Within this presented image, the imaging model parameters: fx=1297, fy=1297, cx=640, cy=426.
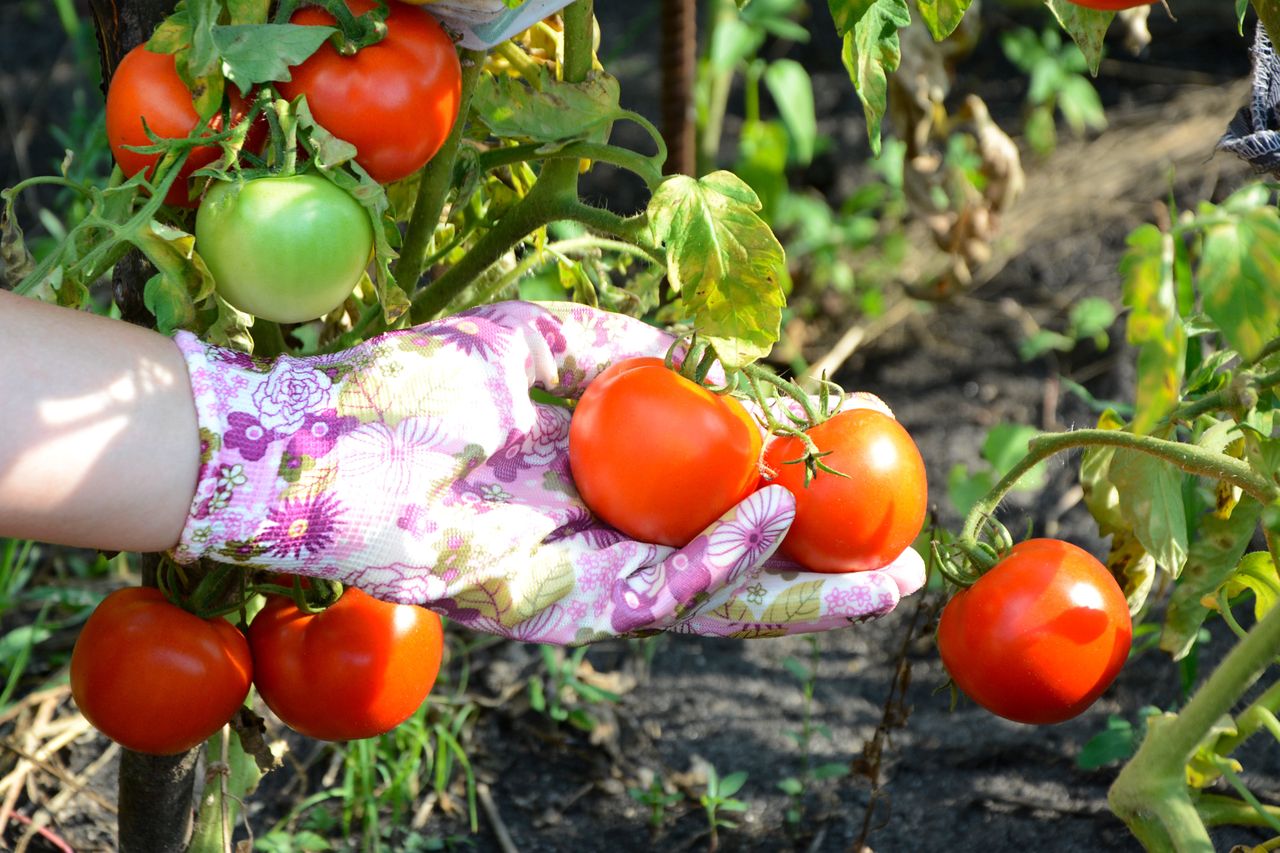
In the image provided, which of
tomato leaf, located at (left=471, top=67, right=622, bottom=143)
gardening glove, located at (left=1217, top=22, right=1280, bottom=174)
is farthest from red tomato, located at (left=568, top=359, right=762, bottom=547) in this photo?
gardening glove, located at (left=1217, top=22, right=1280, bottom=174)

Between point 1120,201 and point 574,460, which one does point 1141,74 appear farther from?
point 574,460

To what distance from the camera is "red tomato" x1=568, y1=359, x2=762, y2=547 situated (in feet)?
2.93

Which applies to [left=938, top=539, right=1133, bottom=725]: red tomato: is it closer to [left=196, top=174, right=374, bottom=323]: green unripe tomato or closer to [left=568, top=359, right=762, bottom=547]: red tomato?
[left=568, top=359, right=762, bottom=547]: red tomato

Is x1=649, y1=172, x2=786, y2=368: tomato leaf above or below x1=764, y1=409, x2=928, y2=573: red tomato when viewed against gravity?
above

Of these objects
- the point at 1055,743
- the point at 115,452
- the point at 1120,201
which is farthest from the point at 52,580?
A: the point at 1120,201

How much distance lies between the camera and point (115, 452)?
834mm

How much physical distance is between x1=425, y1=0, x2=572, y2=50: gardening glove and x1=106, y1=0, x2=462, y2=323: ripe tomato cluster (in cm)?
2

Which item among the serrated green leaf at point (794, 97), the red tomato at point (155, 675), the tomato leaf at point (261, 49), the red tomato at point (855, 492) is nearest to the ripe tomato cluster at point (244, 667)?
the red tomato at point (155, 675)

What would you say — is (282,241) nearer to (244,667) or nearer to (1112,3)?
(244,667)

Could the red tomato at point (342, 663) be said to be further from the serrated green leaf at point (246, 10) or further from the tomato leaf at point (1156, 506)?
the tomato leaf at point (1156, 506)

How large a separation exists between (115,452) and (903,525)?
0.55 meters

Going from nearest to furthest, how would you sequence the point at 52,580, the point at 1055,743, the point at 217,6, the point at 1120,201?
the point at 217,6 < the point at 1055,743 < the point at 52,580 < the point at 1120,201

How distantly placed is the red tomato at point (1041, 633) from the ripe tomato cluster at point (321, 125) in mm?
525

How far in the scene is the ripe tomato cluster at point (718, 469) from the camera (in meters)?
0.90
